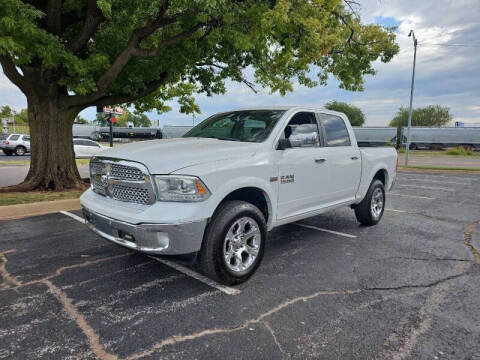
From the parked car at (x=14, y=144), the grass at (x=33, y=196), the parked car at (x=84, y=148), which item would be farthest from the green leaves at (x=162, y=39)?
the parked car at (x=14, y=144)

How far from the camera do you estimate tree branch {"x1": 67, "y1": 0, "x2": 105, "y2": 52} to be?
829 cm

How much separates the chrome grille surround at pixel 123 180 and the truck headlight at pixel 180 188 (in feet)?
0.34

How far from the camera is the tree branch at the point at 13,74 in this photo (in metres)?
8.65

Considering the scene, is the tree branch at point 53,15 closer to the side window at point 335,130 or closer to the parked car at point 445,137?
the side window at point 335,130

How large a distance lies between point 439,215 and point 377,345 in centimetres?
589

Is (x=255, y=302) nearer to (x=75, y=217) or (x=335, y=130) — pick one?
(x=335, y=130)

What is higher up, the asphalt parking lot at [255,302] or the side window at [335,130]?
the side window at [335,130]

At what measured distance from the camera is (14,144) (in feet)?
90.2

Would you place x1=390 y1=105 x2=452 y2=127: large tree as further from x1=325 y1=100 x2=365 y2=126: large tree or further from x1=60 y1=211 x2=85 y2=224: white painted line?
x1=60 y1=211 x2=85 y2=224: white painted line

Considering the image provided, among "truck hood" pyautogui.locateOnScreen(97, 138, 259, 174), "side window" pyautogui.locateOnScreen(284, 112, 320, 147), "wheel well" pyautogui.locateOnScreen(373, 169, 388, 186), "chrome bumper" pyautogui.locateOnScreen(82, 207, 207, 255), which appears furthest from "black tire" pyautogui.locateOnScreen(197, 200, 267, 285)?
"wheel well" pyautogui.locateOnScreen(373, 169, 388, 186)

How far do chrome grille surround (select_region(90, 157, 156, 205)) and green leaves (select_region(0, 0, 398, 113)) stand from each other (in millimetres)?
3474

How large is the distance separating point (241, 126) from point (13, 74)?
7.55m

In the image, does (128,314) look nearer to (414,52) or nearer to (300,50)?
(300,50)

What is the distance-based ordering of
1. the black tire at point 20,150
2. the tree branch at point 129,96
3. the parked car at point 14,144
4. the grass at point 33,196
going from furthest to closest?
1. the black tire at point 20,150
2. the parked car at point 14,144
3. the tree branch at point 129,96
4. the grass at point 33,196
